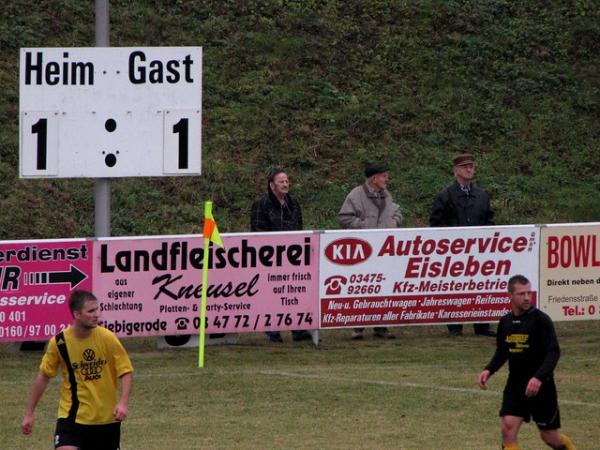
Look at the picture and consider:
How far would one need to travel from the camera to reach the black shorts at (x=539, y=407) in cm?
1088

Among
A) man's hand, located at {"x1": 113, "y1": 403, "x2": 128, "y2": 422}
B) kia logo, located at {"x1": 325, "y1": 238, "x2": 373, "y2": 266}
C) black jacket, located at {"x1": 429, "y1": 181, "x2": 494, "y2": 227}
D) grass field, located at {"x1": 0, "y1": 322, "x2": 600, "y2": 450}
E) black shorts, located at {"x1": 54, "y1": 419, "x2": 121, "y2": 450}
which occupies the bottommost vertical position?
grass field, located at {"x1": 0, "y1": 322, "x2": 600, "y2": 450}

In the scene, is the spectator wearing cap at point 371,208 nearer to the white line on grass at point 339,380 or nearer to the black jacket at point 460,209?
the black jacket at point 460,209

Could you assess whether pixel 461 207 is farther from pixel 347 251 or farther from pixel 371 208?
pixel 347 251

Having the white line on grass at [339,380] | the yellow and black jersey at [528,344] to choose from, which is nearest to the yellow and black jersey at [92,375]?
the yellow and black jersey at [528,344]

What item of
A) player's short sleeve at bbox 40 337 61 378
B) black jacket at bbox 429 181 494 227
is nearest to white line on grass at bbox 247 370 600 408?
black jacket at bbox 429 181 494 227

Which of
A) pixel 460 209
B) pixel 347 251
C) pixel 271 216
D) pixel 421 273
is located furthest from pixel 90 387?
pixel 460 209

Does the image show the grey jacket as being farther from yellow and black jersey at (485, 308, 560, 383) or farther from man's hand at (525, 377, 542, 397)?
man's hand at (525, 377, 542, 397)

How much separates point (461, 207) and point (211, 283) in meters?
3.50

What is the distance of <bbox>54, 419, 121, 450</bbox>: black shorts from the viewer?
9.74 m

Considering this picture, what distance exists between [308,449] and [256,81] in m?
17.0

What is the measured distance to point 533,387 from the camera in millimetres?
10641

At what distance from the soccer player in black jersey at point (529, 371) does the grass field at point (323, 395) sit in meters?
1.43

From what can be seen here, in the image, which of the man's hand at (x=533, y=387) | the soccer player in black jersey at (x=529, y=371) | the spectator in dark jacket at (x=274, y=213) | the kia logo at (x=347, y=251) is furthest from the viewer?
the spectator in dark jacket at (x=274, y=213)

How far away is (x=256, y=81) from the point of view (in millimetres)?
28469
